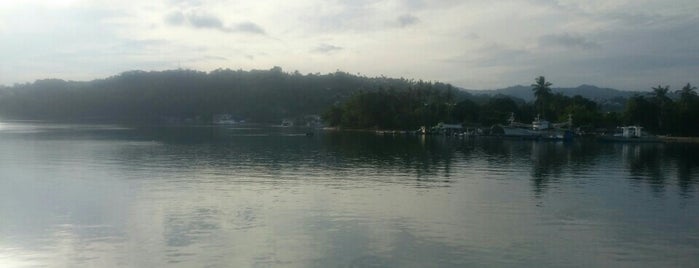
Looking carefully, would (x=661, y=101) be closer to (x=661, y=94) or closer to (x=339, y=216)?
(x=661, y=94)

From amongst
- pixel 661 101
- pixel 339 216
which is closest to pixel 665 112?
pixel 661 101

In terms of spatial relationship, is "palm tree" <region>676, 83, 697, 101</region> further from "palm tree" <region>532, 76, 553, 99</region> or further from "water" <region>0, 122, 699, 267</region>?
"water" <region>0, 122, 699, 267</region>

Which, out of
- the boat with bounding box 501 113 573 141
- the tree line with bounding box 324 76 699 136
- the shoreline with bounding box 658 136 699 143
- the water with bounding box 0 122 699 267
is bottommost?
the water with bounding box 0 122 699 267

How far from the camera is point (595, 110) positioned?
12231 centimetres

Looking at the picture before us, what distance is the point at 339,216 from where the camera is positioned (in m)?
22.9

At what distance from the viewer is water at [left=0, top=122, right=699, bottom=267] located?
17250 millimetres

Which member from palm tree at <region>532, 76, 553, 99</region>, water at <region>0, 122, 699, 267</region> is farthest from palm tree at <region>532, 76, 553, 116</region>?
water at <region>0, 122, 699, 267</region>

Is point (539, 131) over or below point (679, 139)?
over

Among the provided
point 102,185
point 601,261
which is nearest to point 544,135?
point 102,185

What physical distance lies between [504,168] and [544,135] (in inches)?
2325

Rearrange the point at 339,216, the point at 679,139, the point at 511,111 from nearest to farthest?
the point at 339,216 < the point at 679,139 < the point at 511,111

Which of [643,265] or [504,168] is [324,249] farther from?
[504,168]

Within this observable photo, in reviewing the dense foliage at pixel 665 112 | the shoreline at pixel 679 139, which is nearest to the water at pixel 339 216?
the shoreline at pixel 679 139

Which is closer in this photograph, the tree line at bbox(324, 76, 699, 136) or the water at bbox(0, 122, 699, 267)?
the water at bbox(0, 122, 699, 267)
